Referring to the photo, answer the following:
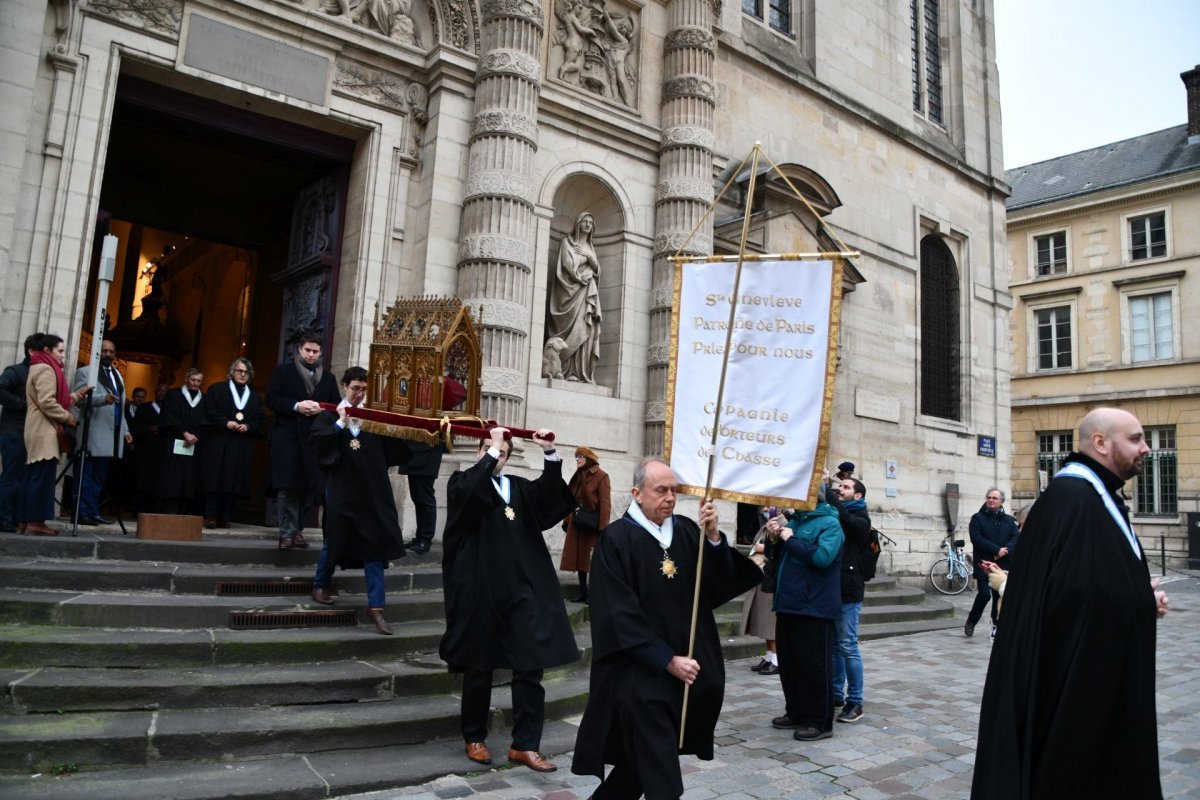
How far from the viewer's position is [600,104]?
12039 mm

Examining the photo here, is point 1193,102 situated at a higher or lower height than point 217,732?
higher

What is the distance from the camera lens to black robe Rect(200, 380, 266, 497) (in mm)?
8812

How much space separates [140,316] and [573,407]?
1048 cm

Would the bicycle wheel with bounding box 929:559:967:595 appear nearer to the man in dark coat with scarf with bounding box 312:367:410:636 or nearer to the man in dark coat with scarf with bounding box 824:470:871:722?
the man in dark coat with scarf with bounding box 824:470:871:722

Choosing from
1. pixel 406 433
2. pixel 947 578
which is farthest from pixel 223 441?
pixel 947 578

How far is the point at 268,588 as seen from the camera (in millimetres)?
6871

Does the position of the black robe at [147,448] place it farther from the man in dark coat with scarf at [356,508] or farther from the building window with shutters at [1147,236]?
the building window with shutters at [1147,236]

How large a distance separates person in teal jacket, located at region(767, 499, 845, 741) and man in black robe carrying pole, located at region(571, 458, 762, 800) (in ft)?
7.20

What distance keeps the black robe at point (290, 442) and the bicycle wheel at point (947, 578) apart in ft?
41.3

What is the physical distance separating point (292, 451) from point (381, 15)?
5.82 metres

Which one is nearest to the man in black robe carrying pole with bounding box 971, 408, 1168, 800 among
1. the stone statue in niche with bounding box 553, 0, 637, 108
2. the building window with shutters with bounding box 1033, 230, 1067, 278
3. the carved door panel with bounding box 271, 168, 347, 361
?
the carved door panel with bounding box 271, 168, 347, 361

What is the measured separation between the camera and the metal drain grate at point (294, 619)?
243 inches

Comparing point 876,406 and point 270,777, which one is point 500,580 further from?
point 876,406

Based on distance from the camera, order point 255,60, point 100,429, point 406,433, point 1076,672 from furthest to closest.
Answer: point 255,60 → point 100,429 → point 406,433 → point 1076,672
